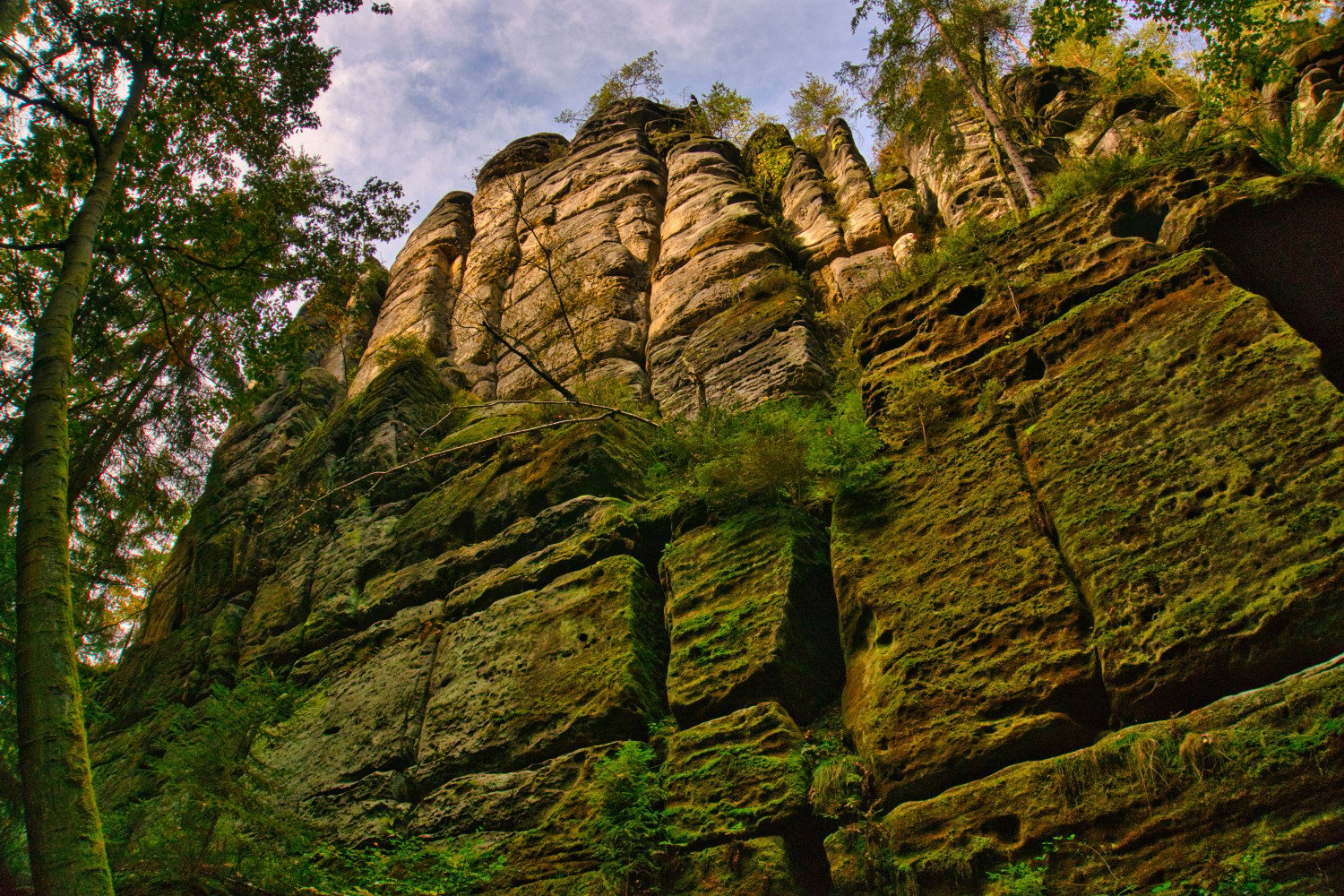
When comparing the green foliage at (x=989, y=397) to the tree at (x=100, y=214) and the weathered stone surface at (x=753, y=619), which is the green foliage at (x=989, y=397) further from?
the tree at (x=100, y=214)

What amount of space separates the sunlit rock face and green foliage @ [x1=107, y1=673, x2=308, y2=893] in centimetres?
69

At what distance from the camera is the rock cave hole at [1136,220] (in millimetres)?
6855

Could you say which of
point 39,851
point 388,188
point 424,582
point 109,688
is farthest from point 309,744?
point 388,188

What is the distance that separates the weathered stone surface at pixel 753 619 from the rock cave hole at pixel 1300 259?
4023 millimetres

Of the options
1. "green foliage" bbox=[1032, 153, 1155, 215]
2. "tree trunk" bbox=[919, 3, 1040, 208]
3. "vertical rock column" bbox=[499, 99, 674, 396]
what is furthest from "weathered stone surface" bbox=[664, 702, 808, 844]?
"tree trunk" bbox=[919, 3, 1040, 208]

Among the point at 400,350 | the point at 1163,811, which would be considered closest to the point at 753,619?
the point at 1163,811

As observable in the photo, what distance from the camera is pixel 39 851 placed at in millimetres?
3930

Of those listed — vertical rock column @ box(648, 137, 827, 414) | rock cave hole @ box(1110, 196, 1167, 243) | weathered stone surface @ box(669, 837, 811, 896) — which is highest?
vertical rock column @ box(648, 137, 827, 414)

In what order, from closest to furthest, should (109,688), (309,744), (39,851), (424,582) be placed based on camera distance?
(39,851), (309,744), (424,582), (109,688)

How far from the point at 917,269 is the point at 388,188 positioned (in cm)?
853

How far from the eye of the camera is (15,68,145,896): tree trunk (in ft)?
13.0

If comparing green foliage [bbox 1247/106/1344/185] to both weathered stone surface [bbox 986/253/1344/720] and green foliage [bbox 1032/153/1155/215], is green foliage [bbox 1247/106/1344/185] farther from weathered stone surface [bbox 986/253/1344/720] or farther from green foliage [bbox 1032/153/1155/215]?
weathered stone surface [bbox 986/253/1344/720]

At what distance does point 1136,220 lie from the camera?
22.9 ft

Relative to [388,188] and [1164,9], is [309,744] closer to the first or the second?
[388,188]
